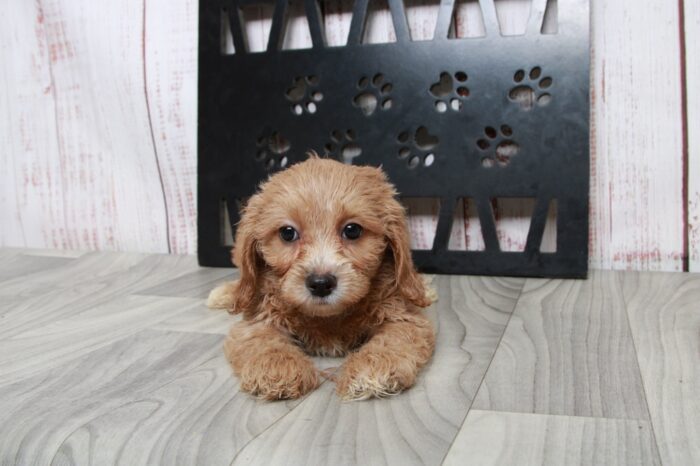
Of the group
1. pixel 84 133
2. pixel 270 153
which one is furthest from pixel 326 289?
pixel 84 133

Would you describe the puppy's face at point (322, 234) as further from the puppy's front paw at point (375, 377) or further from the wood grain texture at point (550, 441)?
the wood grain texture at point (550, 441)

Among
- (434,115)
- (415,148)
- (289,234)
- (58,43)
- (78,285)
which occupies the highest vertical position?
(58,43)

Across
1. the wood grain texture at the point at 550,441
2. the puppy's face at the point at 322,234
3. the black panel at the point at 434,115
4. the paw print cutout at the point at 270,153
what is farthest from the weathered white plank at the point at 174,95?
the wood grain texture at the point at 550,441

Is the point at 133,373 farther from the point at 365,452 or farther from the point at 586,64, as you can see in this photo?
the point at 586,64

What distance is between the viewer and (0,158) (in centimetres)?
311

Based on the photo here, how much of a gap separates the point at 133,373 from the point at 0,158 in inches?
80.0

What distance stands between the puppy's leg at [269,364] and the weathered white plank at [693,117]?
1506mm

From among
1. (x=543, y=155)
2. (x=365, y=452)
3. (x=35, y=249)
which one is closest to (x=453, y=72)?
(x=543, y=155)

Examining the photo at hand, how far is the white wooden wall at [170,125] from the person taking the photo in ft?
7.47

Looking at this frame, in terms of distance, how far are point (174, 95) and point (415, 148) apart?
103 cm

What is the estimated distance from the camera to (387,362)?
1.35 m

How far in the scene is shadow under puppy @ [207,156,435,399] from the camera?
1.37 meters

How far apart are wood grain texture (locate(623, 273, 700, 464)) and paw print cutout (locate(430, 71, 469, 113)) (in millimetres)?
809

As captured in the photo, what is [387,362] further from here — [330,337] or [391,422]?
[330,337]
